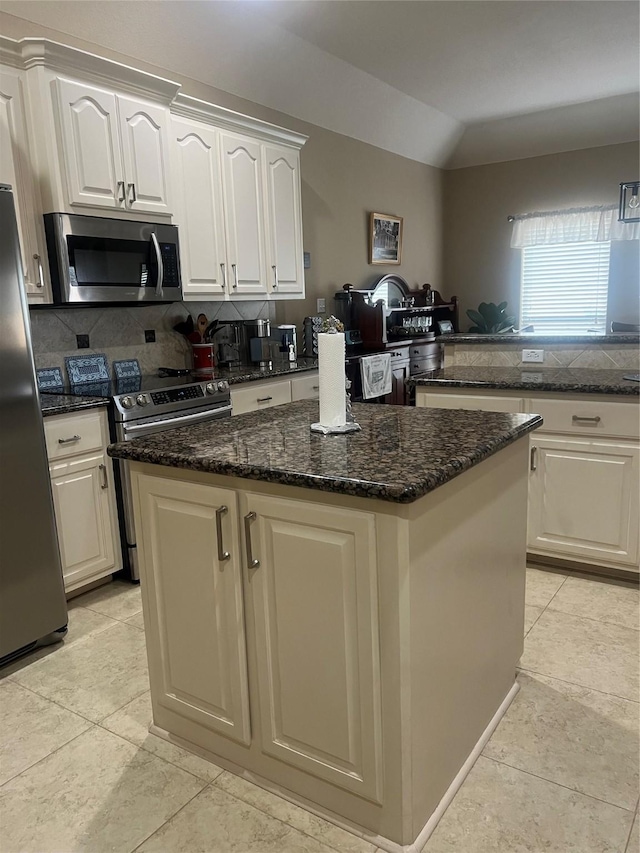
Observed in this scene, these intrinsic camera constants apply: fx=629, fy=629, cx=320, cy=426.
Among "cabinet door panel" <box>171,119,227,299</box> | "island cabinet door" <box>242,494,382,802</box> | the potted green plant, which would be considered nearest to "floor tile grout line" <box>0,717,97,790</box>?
"island cabinet door" <box>242,494,382,802</box>

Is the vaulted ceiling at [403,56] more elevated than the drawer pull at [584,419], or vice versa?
the vaulted ceiling at [403,56]

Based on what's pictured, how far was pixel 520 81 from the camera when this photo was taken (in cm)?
511

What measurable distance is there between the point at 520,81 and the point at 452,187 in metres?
1.86

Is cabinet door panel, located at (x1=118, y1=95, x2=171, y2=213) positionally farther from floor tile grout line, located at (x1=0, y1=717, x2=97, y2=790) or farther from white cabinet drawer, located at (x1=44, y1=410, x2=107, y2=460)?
floor tile grout line, located at (x1=0, y1=717, x2=97, y2=790)

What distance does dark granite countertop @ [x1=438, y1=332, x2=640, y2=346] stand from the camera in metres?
3.19

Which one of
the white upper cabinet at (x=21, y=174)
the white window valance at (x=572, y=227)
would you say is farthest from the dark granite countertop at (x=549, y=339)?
the white window valance at (x=572, y=227)

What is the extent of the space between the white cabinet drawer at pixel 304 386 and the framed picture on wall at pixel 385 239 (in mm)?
1991

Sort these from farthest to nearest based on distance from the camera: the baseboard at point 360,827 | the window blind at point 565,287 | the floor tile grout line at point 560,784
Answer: the window blind at point 565,287 → the floor tile grout line at point 560,784 → the baseboard at point 360,827

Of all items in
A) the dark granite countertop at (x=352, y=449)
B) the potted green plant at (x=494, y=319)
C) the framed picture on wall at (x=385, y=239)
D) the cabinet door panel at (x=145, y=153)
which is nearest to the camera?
the dark granite countertop at (x=352, y=449)

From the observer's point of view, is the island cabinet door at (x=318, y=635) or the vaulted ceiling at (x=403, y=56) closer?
the island cabinet door at (x=318, y=635)

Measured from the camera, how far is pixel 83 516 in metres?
2.86

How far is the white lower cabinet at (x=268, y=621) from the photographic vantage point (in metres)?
1.44

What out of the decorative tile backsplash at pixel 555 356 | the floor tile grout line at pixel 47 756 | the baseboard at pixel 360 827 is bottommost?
the floor tile grout line at pixel 47 756

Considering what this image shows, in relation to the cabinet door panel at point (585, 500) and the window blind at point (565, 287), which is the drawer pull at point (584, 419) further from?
the window blind at point (565, 287)
